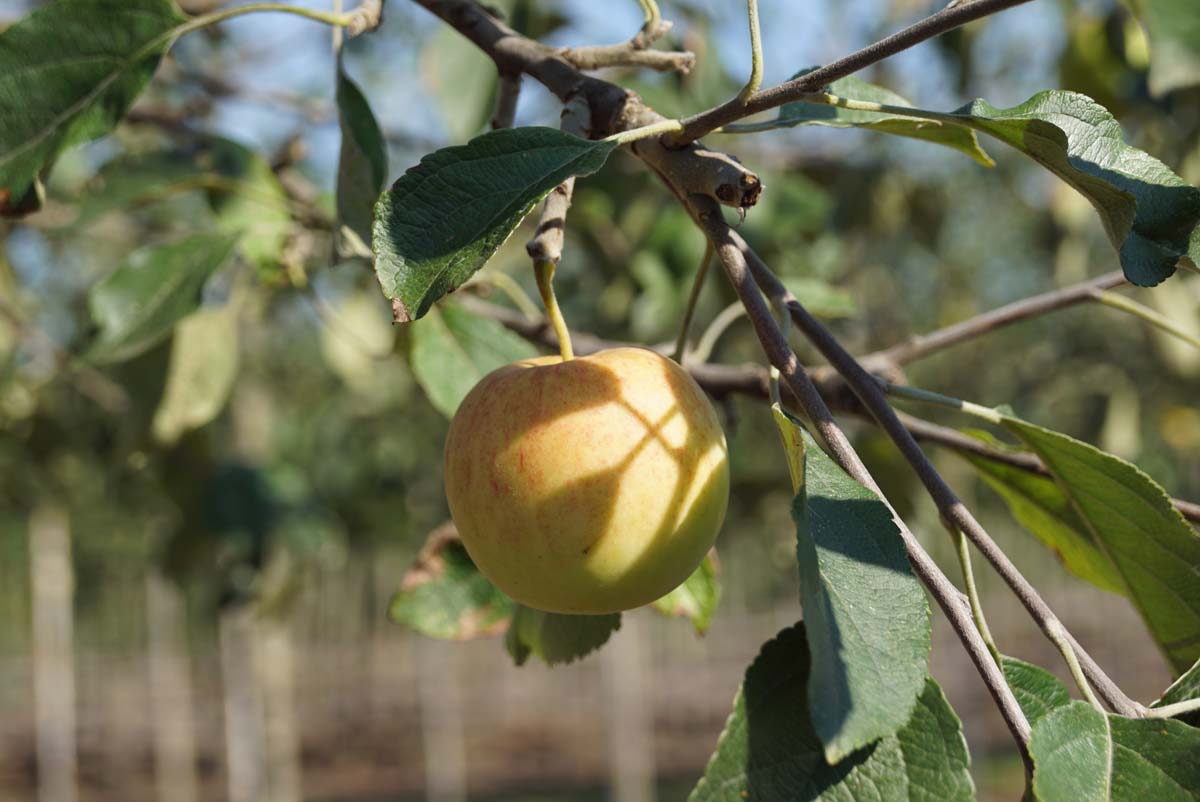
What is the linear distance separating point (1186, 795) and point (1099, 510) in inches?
11.4

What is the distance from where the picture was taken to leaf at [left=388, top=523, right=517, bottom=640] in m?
1.08

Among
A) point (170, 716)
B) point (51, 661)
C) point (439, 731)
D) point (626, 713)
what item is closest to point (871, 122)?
point (626, 713)

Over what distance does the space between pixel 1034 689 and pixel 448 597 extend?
616 mm

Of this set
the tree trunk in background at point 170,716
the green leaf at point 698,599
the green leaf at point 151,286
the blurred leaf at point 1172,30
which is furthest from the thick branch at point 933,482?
the tree trunk in background at point 170,716

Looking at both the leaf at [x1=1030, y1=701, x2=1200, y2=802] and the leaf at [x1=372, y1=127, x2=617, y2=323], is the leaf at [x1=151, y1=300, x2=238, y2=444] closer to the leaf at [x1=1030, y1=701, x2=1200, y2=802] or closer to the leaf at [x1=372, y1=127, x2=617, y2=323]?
the leaf at [x1=372, y1=127, x2=617, y2=323]

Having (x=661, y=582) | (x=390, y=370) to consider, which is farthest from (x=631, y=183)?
(x=390, y=370)

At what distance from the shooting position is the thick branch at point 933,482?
60 centimetres

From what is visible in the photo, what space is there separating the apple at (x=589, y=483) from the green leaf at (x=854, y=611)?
0.39ft

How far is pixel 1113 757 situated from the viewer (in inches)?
23.2

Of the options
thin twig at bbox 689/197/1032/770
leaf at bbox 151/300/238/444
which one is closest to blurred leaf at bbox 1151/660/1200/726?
thin twig at bbox 689/197/1032/770

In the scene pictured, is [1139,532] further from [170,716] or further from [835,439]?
[170,716]

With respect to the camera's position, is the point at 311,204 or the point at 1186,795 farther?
the point at 311,204

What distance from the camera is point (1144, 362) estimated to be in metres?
5.00

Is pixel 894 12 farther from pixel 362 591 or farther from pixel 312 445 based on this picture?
pixel 362 591
